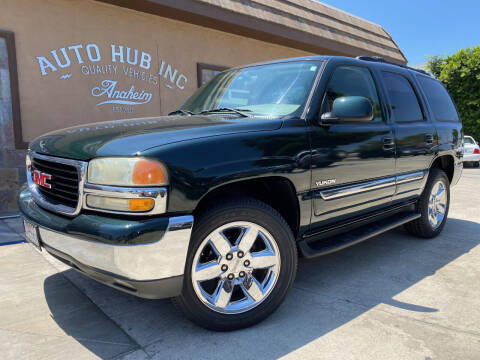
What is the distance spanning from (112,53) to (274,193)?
5.21 meters

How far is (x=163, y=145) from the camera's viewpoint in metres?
2.02

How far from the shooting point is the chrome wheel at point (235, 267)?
219 cm

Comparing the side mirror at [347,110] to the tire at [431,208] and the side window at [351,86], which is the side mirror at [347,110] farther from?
the tire at [431,208]

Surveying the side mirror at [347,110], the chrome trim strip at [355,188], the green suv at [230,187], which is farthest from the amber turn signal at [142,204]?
the side mirror at [347,110]

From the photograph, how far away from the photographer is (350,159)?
2904 mm

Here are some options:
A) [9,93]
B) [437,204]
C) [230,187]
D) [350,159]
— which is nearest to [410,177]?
[437,204]

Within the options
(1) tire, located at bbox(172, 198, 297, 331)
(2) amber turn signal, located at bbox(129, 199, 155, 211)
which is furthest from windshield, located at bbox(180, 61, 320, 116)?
(2) amber turn signal, located at bbox(129, 199, 155, 211)

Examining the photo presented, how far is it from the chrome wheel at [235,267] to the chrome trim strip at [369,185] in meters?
0.65

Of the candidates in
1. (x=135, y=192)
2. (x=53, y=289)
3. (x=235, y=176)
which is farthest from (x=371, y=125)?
(x=53, y=289)

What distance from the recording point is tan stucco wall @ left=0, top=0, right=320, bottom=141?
227 inches

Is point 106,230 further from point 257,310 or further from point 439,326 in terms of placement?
point 439,326

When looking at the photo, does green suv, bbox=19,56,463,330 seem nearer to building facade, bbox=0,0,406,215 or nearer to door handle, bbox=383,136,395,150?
door handle, bbox=383,136,395,150

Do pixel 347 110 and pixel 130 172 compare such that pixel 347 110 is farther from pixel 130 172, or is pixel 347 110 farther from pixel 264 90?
pixel 130 172

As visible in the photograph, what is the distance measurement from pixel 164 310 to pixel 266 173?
1.20m
